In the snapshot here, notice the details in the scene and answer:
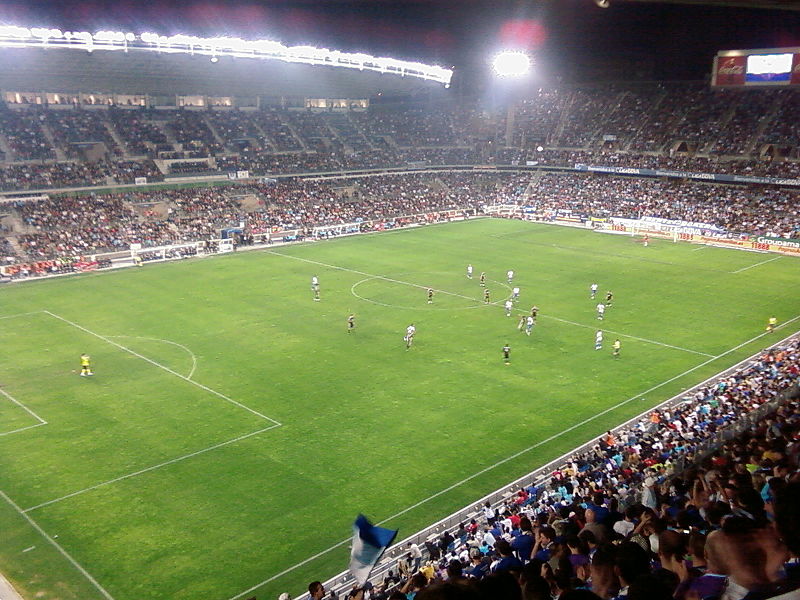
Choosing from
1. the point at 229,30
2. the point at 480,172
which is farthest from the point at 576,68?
the point at 229,30

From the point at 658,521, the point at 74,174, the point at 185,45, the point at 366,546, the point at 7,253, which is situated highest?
the point at 185,45

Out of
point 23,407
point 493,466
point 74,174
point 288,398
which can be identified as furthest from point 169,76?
point 493,466

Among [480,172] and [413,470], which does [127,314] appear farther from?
[480,172]

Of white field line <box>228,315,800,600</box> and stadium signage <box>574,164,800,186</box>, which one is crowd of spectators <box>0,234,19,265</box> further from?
stadium signage <box>574,164,800,186</box>

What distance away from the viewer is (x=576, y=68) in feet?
291

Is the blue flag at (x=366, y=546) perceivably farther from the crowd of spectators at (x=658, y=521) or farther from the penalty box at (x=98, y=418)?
the penalty box at (x=98, y=418)

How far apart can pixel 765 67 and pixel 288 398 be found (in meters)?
50.9

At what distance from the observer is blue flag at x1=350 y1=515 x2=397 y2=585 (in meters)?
10.2

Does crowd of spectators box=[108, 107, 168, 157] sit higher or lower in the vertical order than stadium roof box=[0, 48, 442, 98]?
lower

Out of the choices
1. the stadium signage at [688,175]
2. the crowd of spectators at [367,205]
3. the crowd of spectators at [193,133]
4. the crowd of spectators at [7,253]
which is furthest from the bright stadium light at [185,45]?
the stadium signage at [688,175]

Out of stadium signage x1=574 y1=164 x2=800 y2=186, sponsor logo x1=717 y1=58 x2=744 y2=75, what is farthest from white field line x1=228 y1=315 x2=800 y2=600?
stadium signage x1=574 y1=164 x2=800 y2=186

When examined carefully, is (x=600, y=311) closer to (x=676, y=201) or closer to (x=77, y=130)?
(x=676, y=201)

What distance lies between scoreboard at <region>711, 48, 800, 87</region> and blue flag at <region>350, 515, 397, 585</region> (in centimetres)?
5854

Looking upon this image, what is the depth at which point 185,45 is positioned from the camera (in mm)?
60812
